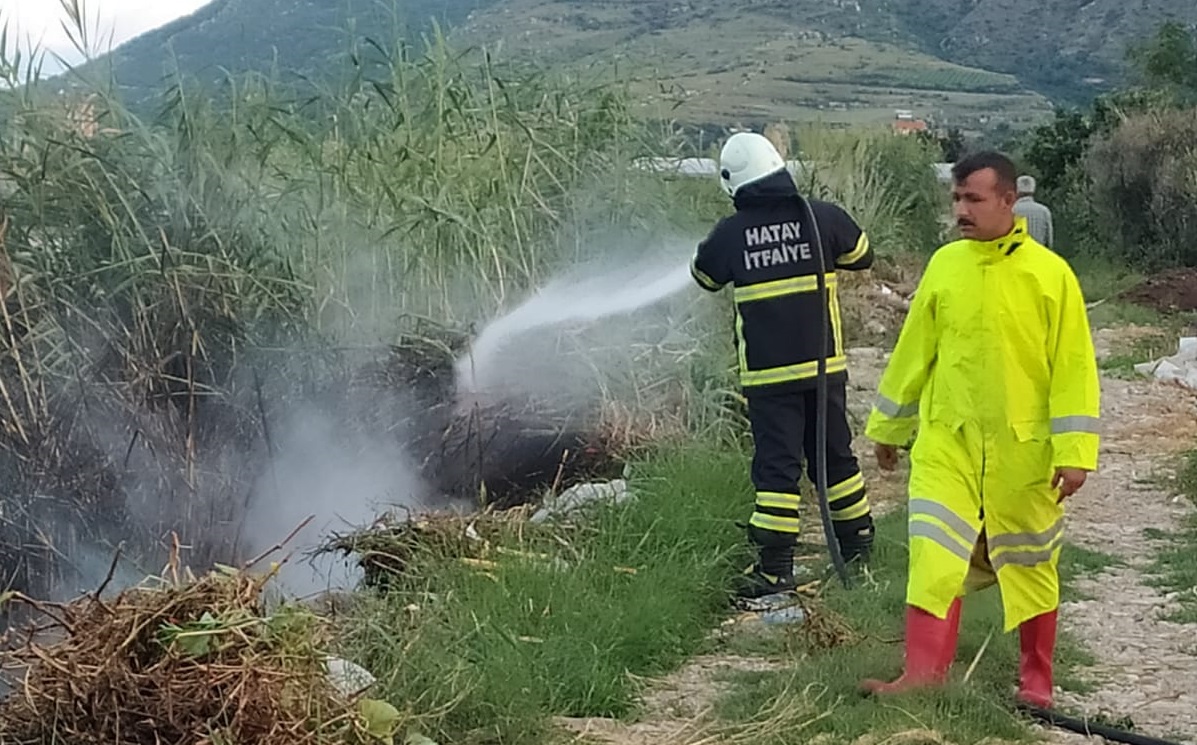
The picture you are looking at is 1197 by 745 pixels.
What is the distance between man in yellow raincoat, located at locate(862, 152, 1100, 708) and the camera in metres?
4.14

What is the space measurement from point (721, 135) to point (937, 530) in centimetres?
628

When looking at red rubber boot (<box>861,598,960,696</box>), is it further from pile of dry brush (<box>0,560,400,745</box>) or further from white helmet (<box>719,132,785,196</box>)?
white helmet (<box>719,132,785,196</box>)

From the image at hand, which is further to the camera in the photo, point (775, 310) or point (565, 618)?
point (775, 310)

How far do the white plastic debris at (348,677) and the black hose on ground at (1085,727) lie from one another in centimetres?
183

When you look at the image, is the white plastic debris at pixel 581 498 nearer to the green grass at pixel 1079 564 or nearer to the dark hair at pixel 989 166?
the green grass at pixel 1079 564

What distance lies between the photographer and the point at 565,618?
16.3ft

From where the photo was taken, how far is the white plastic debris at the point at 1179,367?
10.9 meters

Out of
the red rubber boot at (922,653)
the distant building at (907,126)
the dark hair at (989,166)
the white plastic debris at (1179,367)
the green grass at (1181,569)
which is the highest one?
the dark hair at (989,166)

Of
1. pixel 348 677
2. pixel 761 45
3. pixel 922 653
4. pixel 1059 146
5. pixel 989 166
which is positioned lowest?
pixel 1059 146

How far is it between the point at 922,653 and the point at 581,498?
2.26m

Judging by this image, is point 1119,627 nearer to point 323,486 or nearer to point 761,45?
point 323,486

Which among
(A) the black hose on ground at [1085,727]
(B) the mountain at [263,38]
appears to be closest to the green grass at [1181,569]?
(A) the black hose on ground at [1085,727]

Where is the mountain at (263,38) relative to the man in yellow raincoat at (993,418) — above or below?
above

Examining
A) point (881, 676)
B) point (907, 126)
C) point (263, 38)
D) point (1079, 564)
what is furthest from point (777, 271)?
point (907, 126)
